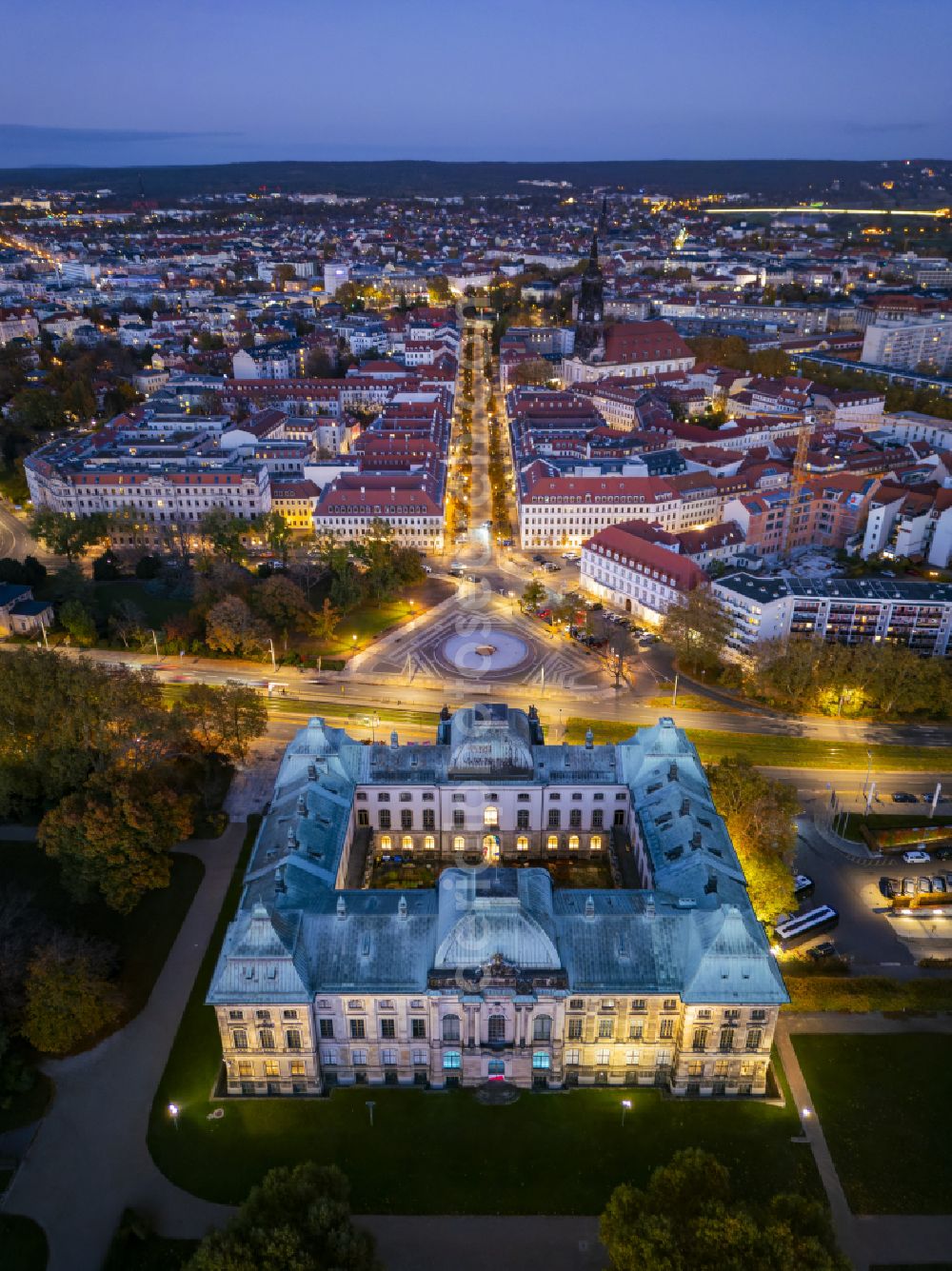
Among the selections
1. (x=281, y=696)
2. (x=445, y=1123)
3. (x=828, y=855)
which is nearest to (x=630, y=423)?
(x=281, y=696)

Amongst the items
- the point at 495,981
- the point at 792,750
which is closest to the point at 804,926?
the point at 792,750

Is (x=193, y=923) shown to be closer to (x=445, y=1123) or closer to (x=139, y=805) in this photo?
(x=139, y=805)

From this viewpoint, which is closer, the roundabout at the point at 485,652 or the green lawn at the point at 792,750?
the green lawn at the point at 792,750

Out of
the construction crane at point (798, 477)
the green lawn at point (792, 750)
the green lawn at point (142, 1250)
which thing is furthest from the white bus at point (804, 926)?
the construction crane at point (798, 477)

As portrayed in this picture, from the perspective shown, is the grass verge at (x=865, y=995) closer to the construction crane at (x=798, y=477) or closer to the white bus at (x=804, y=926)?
the white bus at (x=804, y=926)

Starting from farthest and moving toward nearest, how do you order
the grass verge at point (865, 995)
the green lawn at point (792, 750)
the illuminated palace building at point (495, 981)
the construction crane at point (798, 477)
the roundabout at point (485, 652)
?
the construction crane at point (798, 477) → the roundabout at point (485, 652) → the green lawn at point (792, 750) → the grass verge at point (865, 995) → the illuminated palace building at point (495, 981)

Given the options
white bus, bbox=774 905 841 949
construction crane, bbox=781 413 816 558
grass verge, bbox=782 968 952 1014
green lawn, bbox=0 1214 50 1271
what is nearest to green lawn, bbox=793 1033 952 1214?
grass verge, bbox=782 968 952 1014
